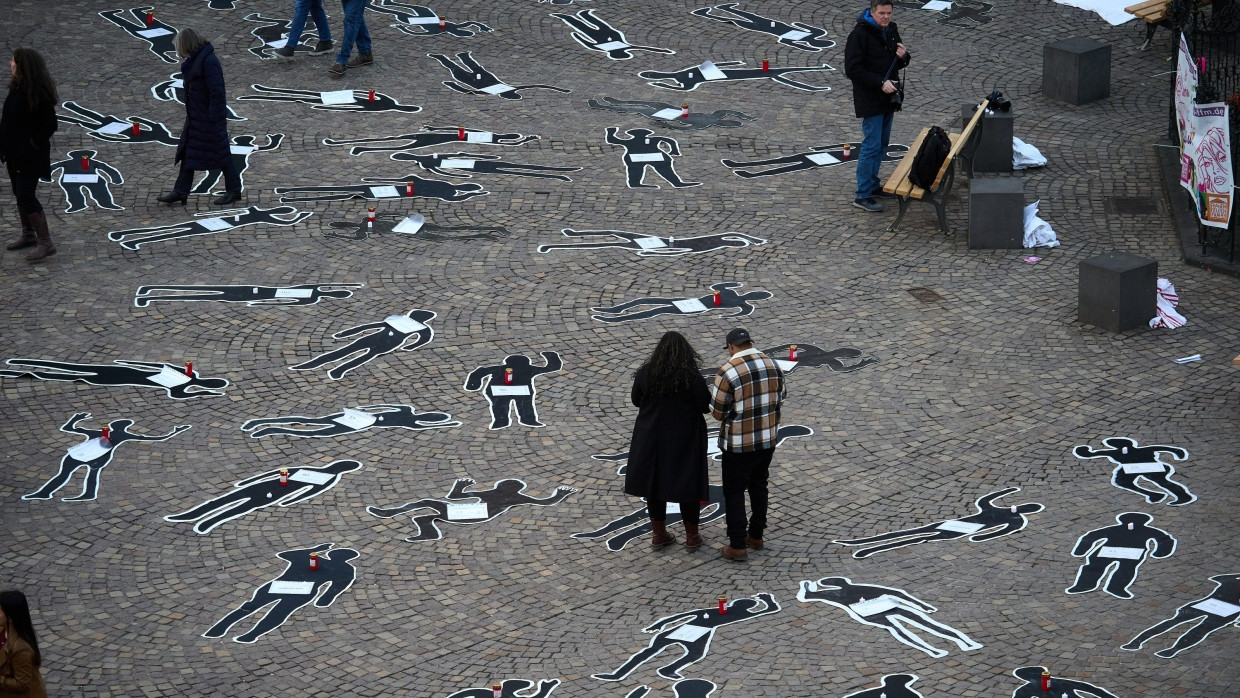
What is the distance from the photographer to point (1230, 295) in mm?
12836

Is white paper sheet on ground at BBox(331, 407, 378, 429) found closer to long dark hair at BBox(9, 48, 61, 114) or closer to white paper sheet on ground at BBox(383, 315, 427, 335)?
white paper sheet on ground at BBox(383, 315, 427, 335)

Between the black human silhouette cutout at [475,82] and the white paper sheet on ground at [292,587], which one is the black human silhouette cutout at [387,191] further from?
the white paper sheet on ground at [292,587]

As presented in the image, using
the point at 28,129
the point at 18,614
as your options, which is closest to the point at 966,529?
the point at 18,614

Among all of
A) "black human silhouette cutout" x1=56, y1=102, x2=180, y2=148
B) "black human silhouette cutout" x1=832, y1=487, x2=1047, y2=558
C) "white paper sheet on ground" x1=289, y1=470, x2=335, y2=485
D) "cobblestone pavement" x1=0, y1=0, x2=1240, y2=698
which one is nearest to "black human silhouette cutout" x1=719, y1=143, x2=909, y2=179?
"cobblestone pavement" x1=0, y1=0, x2=1240, y2=698

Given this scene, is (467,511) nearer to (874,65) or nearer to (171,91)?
(874,65)

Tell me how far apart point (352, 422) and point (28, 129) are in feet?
14.6

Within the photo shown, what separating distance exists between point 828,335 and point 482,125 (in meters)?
5.70

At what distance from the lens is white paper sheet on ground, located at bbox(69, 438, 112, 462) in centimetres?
1075

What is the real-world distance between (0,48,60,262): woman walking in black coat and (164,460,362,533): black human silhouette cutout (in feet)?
14.6

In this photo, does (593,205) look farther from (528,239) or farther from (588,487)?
(588,487)

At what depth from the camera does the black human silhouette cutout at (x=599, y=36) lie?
18719 millimetres

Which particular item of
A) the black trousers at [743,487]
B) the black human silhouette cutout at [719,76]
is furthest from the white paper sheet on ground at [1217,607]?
the black human silhouette cutout at [719,76]

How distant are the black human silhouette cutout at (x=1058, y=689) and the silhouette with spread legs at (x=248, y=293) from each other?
6.89 meters

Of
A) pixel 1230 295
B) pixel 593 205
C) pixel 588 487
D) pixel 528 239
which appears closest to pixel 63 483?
pixel 588 487
